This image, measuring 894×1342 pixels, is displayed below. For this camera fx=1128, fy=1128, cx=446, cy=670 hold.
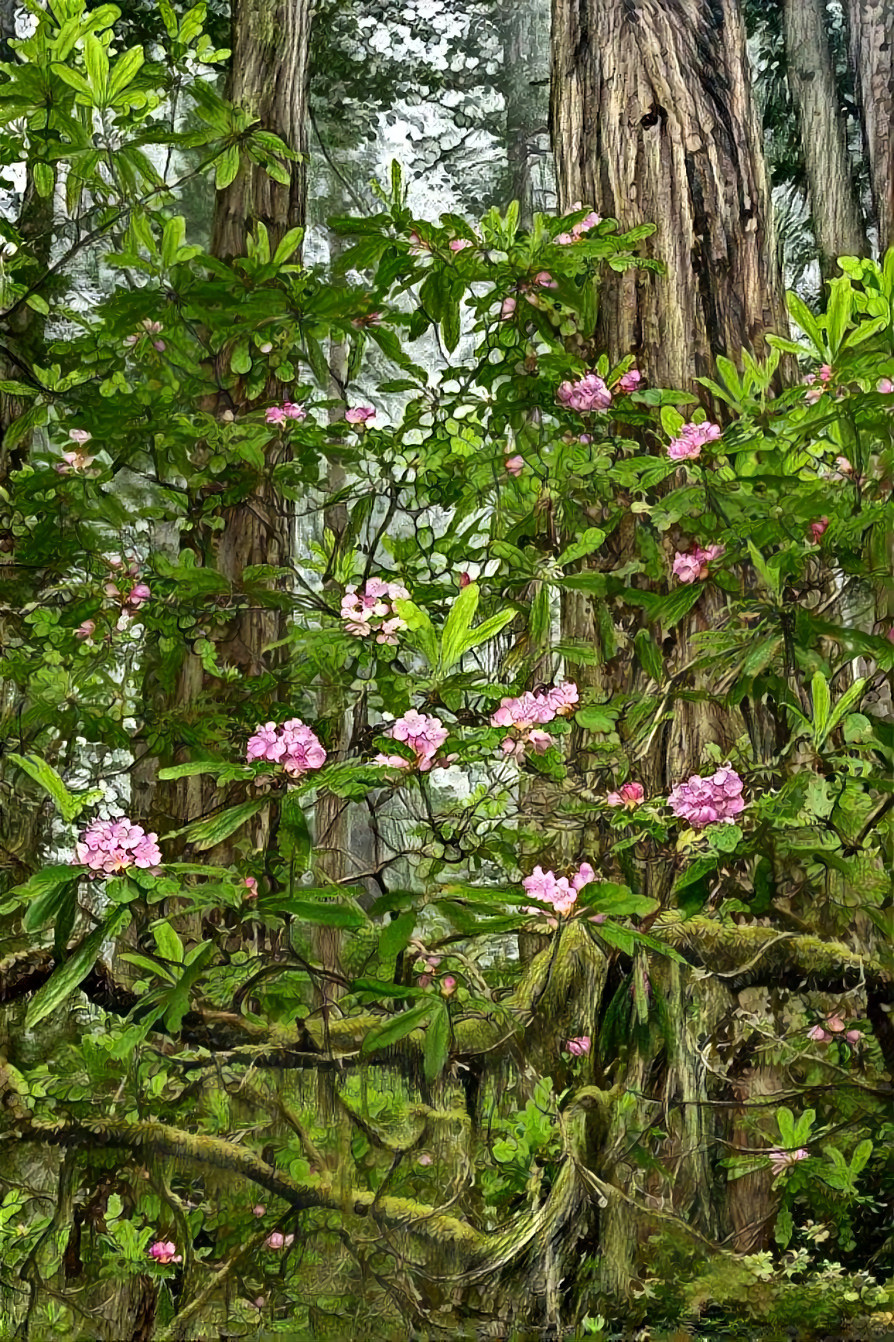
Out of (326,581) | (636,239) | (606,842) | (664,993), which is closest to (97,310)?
(326,581)

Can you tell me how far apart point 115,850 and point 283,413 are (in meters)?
0.59

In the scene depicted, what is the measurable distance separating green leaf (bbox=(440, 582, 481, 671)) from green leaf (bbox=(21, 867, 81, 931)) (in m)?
0.40

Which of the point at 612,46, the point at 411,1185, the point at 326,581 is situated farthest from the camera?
the point at 612,46

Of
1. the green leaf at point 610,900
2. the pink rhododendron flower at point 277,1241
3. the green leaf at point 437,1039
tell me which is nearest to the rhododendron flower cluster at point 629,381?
the green leaf at point 610,900

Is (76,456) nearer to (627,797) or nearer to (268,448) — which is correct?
(268,448)

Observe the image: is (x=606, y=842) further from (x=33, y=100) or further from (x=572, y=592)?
(x=33, y=100)

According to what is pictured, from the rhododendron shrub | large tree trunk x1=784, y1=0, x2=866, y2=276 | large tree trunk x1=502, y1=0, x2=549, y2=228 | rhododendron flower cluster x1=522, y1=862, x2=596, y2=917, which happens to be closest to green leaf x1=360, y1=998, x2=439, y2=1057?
the rhododendron shrub

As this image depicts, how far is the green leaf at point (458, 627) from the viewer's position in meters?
1.05

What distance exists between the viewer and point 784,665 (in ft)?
4.13

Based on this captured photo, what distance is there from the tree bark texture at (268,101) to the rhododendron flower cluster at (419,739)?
2.69ft

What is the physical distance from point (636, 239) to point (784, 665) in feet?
1.83

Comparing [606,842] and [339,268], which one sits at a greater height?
[339,268]

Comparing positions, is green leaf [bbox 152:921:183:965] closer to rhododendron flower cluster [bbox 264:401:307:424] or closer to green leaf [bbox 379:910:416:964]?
green leaf [bbox 379:910:416:964]

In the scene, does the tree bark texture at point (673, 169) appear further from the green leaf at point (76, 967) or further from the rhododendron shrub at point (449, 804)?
the green leaf at point (76, 967)
